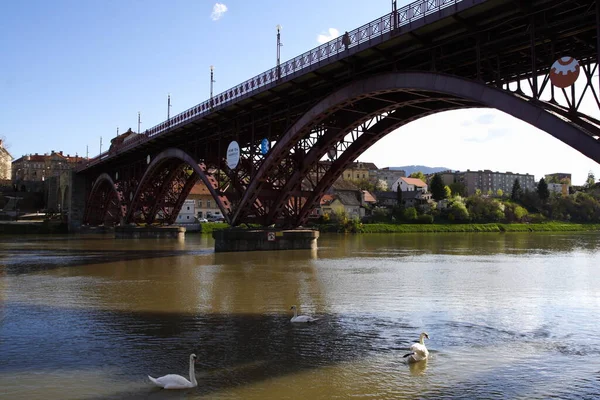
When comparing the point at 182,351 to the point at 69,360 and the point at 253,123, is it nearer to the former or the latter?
the point at 69,360

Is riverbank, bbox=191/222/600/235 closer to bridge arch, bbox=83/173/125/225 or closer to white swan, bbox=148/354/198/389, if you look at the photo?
bridge arch, bbox=83/173/125/225

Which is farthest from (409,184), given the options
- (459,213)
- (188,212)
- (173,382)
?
(173,382)

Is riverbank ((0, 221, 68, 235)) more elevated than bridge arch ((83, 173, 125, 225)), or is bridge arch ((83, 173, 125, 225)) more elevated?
bridge arch ((83, 173, 125, 225))

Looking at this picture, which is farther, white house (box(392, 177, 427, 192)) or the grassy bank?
white house (box(392, 177, 427, 192))

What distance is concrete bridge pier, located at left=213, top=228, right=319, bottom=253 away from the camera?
3784 cm

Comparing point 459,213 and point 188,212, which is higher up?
point 459,213

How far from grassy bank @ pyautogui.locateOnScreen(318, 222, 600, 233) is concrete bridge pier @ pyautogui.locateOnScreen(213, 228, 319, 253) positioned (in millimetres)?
42050

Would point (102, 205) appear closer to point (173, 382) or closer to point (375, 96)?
point (375, 96)

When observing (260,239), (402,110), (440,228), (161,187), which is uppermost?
(402,110)

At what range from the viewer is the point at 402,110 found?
31844 millimetres

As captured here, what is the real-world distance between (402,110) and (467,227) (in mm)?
66315

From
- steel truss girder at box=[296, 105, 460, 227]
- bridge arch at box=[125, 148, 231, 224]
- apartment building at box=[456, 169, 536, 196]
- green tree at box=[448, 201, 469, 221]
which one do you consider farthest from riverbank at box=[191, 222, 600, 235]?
apartment building at box=[456, 169, 536, 196]

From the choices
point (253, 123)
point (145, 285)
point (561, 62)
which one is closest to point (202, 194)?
point (253, 123)

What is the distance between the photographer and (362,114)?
3139 cm
